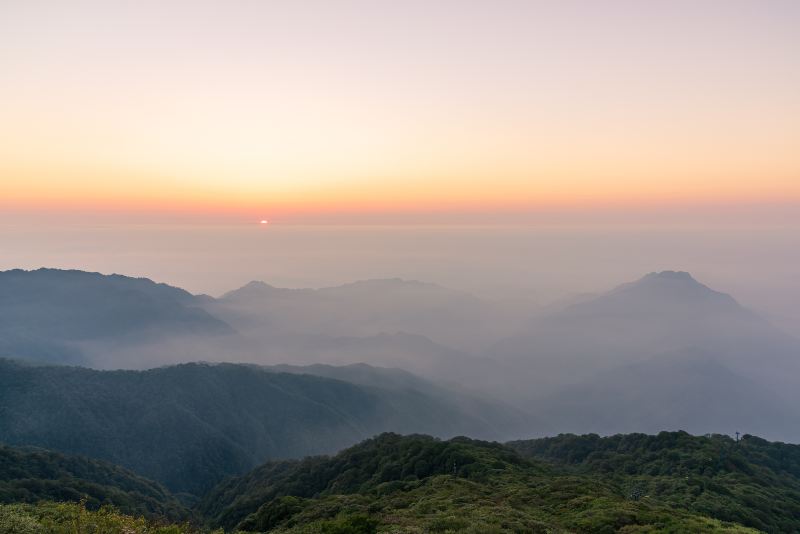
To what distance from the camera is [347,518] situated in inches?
1534

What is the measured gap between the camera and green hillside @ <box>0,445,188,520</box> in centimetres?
10169

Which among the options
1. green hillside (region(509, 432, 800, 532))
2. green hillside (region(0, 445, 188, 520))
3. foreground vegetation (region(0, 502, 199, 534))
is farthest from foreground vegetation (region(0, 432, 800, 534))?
green hillside (region(0, 445, 188, 520))

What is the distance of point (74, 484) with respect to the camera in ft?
369

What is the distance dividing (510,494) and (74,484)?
109439mm

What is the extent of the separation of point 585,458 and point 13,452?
148284mm

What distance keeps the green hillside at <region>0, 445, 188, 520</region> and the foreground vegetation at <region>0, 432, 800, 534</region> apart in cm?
1657

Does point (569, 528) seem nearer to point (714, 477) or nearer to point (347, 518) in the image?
point (347, 518)

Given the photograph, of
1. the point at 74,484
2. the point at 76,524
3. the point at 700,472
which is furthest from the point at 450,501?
Result: the point at 74,484

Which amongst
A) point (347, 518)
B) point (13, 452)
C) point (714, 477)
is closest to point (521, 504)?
point (347, 518)

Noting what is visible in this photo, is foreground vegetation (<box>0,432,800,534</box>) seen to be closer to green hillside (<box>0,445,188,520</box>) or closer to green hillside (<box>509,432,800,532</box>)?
green hillside (<box>509,432,800,532</box>)

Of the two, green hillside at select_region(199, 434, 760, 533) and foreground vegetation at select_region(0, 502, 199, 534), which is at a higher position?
foreground vegetation at select_region(0, 502, 199, 534)

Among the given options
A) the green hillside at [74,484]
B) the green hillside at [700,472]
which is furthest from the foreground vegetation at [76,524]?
the green hillside at [74,484]

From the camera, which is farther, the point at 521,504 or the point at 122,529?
the point at 521,504

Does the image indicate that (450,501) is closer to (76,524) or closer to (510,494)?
(510,494)
